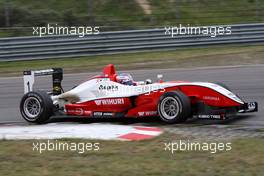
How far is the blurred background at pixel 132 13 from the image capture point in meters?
25.6

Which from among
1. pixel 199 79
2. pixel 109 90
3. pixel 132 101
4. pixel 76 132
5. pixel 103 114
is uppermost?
pixel 199 79

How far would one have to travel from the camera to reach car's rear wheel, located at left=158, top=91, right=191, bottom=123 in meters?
9.80

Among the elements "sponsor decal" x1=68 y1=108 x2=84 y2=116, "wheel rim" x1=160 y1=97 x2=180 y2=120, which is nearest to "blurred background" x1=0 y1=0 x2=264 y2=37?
"sponsor decal" x1=68 y1=108 x2=84 y2=116

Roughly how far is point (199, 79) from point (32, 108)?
6271 mm

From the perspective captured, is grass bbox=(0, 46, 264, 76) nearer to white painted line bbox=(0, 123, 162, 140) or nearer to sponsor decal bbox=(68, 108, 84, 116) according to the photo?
sponsor decal bbox=(68, 108, 84, 116)

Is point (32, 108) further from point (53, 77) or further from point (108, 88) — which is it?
point (108, 88)

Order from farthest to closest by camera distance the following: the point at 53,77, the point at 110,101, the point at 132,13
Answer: the point at 132,13 → the point at 53,77 → the point at 110,101

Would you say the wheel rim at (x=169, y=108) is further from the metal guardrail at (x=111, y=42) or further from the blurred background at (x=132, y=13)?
the blurred background at (x=132, y=13)

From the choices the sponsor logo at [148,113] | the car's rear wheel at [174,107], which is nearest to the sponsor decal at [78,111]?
the sponsor logo at [148,113]

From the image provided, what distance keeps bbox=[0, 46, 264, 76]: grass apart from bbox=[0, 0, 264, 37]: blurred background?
10.8 ft

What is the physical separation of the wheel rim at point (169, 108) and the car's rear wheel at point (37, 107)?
84.9 inches

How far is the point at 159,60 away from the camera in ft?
69.4

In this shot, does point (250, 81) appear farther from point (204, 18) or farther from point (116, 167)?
point (204, 18)

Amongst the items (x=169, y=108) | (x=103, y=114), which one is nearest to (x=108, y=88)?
(x=103, y=114)
